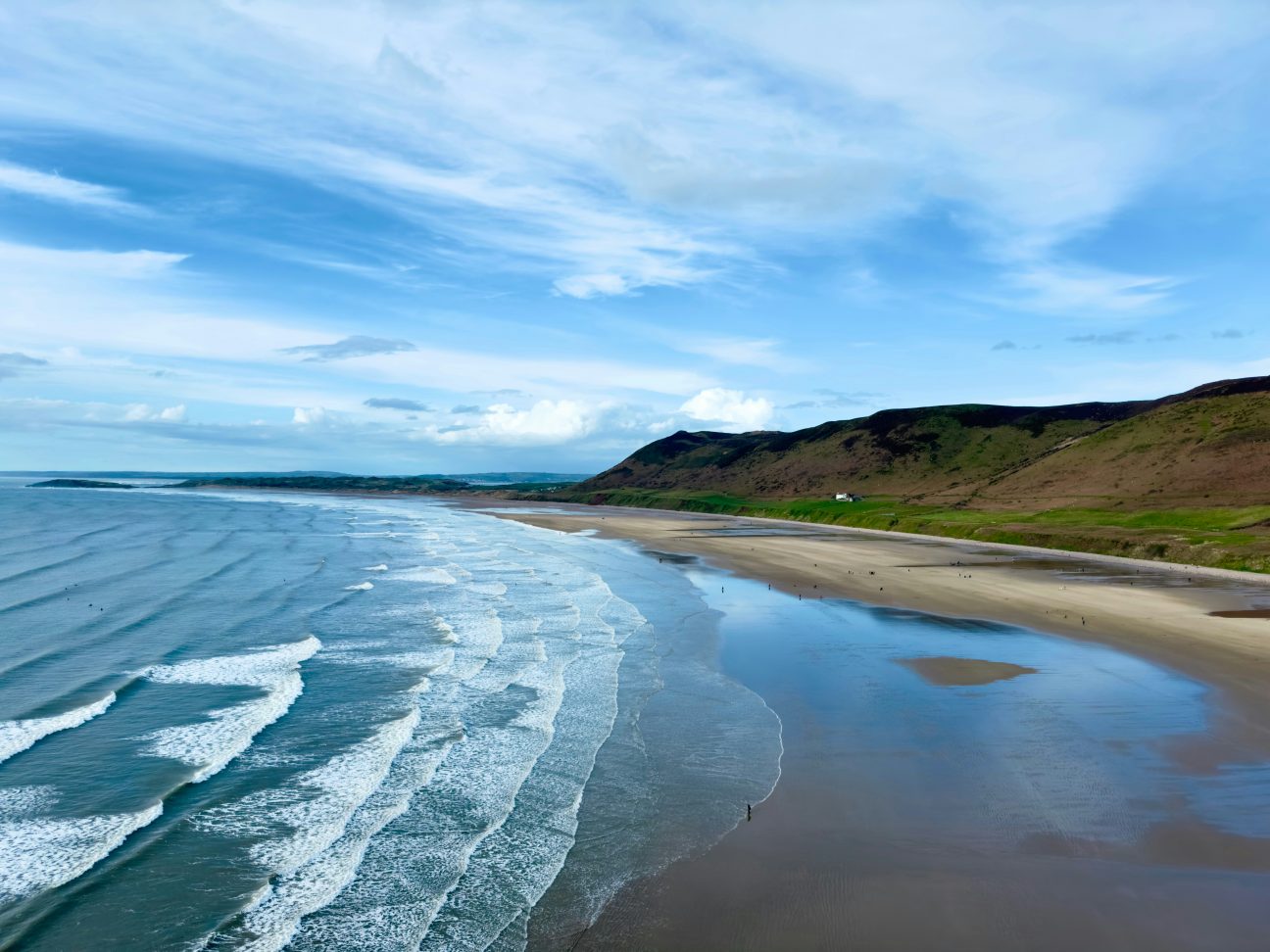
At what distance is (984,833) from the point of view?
12258 mm

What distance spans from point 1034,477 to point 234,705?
115 m

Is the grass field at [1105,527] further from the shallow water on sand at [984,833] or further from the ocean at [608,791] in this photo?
the shallow water on sand at [984,833]

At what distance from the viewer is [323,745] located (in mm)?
16719

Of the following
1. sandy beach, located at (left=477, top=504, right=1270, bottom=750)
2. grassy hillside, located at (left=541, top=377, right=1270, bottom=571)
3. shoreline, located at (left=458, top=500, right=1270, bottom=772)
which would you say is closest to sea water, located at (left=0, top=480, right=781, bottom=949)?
shoreline, located at (left=458, top=500, right=1270, bottom=772)

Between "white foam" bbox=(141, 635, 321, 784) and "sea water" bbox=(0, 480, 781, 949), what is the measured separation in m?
0.09

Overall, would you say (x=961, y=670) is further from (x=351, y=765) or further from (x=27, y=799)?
(x=27, y=799)

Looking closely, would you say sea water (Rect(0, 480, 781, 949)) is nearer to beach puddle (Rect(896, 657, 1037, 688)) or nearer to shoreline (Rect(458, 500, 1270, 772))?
beach puddle (Rect(896, 657, 1037, 688))

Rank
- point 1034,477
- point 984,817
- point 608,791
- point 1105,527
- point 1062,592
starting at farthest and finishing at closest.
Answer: point 1034,477, point 1105,527, point 1062,592, point 608,791, point 984,817

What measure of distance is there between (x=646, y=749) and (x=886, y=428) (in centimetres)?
16099

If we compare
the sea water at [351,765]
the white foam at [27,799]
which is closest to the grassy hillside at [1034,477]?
the sea water at [351,765]

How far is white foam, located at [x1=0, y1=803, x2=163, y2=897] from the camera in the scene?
36.6ft

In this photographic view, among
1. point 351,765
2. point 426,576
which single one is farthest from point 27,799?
point 426,576

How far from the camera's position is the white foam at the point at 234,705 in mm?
16203

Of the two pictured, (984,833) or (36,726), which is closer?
(984,833)
